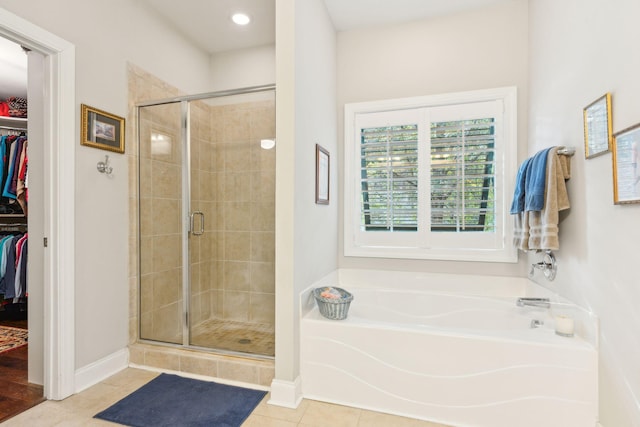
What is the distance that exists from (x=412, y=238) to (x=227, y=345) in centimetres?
169

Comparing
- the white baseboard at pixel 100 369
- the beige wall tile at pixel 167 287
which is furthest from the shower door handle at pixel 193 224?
the white baseboard at pixel 100 369

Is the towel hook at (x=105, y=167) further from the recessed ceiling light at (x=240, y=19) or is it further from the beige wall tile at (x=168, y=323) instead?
the recessed ceiling light at (x=240, y=19)

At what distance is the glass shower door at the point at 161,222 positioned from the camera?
254 centimetres

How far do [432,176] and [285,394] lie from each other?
193 cm

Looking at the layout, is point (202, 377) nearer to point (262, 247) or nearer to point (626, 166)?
point (262, 247)

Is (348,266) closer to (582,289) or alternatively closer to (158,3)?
(582,289)

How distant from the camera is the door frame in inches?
75.3

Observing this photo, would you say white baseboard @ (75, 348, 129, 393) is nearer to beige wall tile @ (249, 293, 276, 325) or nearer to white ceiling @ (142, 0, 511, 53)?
beige wall tile @ (249, 293, 276, 325)

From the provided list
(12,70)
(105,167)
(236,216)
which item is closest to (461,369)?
(236,216)

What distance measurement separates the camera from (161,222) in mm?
2605

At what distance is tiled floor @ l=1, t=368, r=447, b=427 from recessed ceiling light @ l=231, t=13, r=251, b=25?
296 cm

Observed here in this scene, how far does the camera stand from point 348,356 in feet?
6.41

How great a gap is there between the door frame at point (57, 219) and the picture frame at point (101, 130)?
0.36 feet

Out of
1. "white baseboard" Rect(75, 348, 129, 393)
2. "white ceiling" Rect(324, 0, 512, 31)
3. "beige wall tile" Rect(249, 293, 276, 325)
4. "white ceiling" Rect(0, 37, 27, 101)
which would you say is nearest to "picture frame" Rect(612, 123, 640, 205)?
"white ceiling" Rect(324, 0, 512, 31)
